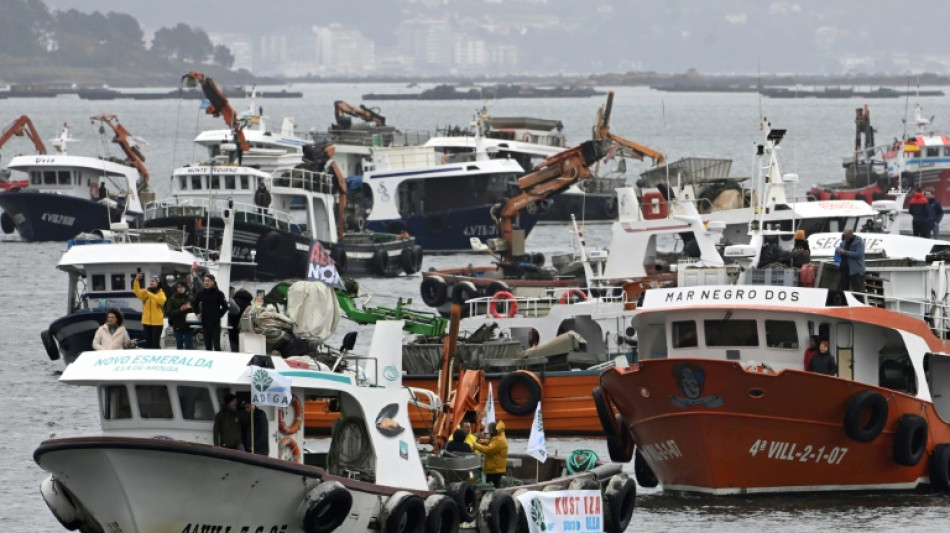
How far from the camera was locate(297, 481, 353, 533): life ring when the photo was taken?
26.1 metres

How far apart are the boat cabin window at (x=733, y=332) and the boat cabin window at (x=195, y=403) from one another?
35.2ft

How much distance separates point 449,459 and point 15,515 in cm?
772

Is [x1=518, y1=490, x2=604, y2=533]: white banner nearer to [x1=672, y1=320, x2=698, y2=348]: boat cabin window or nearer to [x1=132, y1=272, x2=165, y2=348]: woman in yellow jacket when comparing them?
[x1=672, y1=320, x2=698, y2=348]: boat cabin window

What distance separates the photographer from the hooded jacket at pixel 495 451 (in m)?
30.0

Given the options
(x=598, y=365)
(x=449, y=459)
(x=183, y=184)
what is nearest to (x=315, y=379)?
(x=449, y=459)

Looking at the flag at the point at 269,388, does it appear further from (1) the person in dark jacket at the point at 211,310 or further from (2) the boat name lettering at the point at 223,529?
(1) the person in dark jacket at the point at 211,310

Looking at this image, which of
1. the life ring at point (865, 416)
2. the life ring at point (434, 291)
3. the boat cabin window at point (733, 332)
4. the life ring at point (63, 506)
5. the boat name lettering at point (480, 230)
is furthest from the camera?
the boat name lettering at point (480, 230)

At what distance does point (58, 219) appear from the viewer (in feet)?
268

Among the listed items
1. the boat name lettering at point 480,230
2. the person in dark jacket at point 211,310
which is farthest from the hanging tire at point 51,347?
the boat name lettering at point 480,230

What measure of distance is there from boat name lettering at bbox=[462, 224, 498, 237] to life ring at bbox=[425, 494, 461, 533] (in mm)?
51815

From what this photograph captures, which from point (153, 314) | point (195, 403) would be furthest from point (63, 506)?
point (153, 314)

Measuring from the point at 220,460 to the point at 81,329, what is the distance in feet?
70.0

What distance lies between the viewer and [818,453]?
3384 centimetres

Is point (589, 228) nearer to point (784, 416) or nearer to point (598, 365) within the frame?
point (598, 365)
